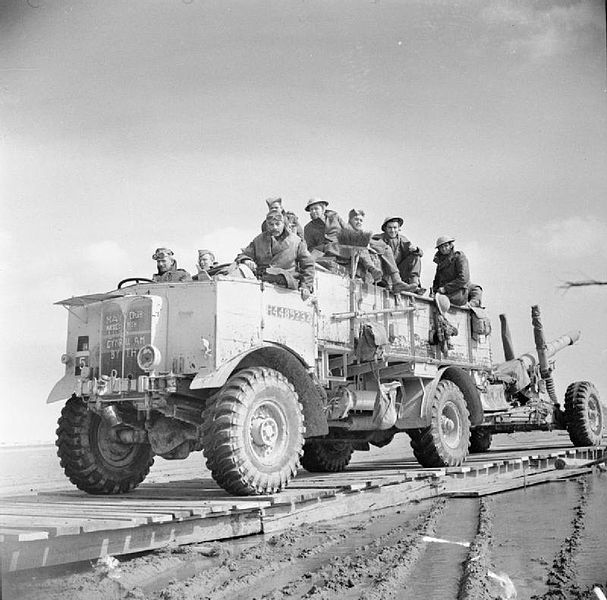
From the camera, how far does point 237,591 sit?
407 centimetres

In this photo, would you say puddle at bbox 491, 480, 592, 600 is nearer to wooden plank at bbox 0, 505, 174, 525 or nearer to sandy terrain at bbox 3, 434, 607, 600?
sandy terrain at bbox 3, 434, 607, 600

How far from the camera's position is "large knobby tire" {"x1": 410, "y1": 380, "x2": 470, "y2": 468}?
8.37 meters

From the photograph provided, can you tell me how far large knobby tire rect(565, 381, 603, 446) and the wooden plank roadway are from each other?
3.93 metres

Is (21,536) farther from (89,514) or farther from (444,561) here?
(444,561)

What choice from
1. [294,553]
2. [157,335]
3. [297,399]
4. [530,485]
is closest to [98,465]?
[157,335]

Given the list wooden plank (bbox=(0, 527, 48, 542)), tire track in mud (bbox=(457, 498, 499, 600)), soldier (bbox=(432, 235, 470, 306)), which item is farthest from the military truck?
wooden plank (bbox=(0, 527, 48, 542))

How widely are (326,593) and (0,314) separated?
2.07m

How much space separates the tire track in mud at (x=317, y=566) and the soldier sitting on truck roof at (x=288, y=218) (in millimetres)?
2669

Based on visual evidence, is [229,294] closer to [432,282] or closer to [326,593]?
[326,593]

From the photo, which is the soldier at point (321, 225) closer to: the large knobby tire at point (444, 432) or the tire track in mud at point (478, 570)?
the large knobby tire at point (444, 432)

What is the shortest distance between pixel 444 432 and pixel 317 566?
14.3 ft

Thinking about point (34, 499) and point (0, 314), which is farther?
point (34, 499)

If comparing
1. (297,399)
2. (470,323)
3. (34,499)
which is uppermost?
(470,323)

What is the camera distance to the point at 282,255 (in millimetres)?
6984
